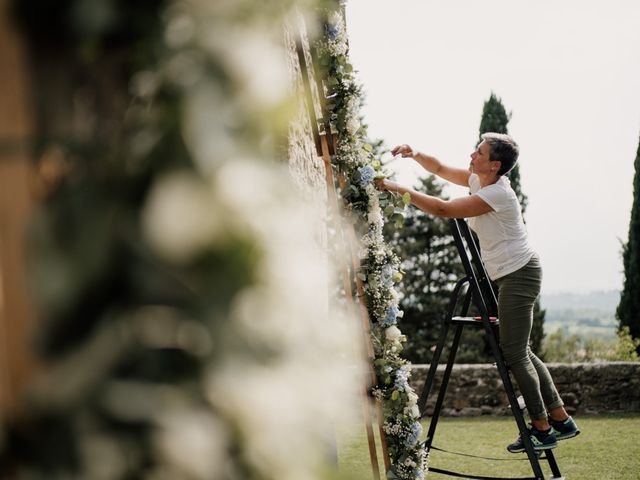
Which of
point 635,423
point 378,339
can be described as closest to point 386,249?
point 378,339

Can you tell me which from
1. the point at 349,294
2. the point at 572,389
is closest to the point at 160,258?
the point at 349,294

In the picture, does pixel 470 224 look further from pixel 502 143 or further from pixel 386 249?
pixel 386 249

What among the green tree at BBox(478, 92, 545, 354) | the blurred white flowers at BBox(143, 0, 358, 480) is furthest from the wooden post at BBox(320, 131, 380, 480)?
the green tree at BBox(478, 92, 545, 354)

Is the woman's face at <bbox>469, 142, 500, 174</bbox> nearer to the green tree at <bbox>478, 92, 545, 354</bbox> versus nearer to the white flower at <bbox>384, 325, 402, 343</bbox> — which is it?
the white flower at <bbox>384, 325, 402, 343</bbox>

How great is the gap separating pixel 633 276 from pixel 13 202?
433 inches

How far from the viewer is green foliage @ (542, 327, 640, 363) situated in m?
8.88

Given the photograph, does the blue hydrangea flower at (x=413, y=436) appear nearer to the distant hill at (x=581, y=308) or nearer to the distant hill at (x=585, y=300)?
the distant hill at (x=581, y=308)

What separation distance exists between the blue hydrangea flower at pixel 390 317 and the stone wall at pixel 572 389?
4.42 metres

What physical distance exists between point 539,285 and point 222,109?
3499mm

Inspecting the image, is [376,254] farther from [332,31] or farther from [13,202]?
[13,202]

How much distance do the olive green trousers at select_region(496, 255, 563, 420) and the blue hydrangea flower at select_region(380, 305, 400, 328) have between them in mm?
876

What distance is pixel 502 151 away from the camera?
3770mm

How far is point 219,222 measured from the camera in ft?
1.91

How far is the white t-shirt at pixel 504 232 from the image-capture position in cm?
370
